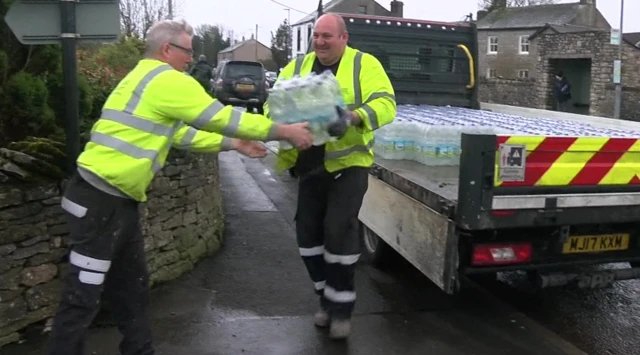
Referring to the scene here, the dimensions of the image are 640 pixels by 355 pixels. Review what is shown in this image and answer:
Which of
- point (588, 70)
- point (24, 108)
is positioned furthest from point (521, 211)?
point (588, 70)

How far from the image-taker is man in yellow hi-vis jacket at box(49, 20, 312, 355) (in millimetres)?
3240

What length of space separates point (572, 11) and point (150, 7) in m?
34.7

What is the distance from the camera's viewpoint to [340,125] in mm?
3824

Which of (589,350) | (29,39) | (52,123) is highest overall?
(29,39)

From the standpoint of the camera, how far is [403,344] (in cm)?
445

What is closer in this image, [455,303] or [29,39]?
[29,39]

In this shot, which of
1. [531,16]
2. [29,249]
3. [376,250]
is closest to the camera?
[29,249]

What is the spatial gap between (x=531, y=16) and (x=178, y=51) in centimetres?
5332

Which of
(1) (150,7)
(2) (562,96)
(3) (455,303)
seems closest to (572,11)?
(2) (562,96)

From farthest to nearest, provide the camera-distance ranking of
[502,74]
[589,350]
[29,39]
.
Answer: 1. [502,74]
2. [589,350]
3. [29,39]

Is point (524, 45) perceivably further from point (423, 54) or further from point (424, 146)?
point (424, 146)

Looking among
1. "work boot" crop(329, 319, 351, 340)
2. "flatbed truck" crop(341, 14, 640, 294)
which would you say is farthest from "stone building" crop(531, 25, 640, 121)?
"work boot" crop(329, 319, 351, 340)

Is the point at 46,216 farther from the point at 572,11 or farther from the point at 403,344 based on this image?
the point at 572,11

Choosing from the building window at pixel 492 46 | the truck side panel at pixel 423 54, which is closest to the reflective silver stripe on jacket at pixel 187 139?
the truck side panel at pixel 423 54
